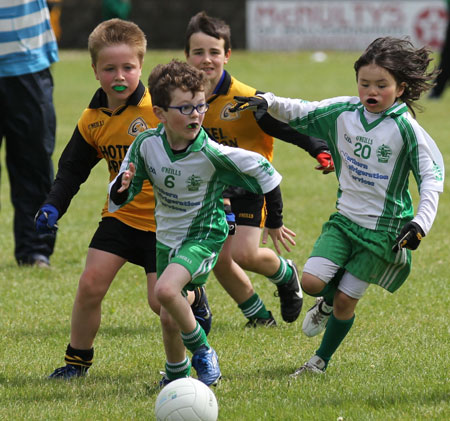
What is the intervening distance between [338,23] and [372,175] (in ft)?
78.6

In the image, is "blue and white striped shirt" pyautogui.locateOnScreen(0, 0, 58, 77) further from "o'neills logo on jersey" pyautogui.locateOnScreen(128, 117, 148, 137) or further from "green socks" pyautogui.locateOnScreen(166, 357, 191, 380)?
"green socks" pyautogui.locateOnScreen(166, 357, 191, 380)

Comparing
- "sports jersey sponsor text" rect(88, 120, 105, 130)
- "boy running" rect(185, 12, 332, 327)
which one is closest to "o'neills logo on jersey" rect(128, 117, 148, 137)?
"sports jersey sponsor text" rect(88, 120, 105, 130)

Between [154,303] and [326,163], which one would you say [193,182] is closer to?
[154,303]

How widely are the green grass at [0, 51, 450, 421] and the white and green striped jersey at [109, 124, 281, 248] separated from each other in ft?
2.73

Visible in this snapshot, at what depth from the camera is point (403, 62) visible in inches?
184

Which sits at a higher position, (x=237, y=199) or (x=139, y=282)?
(x=237, y=199)

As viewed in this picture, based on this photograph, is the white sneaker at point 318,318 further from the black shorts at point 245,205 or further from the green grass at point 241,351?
the black shorts at point 245,205

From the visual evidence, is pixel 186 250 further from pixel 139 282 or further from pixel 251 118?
pixel 139 282

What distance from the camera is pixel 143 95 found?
5.06m

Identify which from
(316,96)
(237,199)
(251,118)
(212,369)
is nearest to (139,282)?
(237,199)

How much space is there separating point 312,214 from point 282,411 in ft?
18.2

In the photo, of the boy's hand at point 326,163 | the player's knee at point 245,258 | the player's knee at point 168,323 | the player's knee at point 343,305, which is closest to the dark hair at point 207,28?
the boy's hand at point 326,163

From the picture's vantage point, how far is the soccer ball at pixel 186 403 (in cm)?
393

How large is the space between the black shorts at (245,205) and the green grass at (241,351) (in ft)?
2.32
